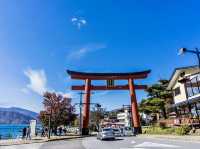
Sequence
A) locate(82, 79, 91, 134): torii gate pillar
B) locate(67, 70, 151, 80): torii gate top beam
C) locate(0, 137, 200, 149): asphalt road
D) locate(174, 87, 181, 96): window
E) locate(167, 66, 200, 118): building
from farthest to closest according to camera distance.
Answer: locate(67, 70, 151, 80): torii gate top beam, locate(82, 79, 91, 134): torii gate pillar, locate(174, 87, 181, 96): window, locate(167, 66, 200, 118): building, locate(0, 137, 200, 149): asphalt road

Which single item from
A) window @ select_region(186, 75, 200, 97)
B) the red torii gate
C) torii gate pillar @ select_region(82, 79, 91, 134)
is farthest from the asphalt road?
the red torii gate

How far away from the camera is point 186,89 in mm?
32938

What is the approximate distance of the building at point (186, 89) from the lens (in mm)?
30266

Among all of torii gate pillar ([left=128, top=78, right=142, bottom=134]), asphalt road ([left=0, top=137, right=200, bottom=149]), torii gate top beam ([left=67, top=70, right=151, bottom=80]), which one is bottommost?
asphalt road ([left=0, top=137, right=200, bottom=149])

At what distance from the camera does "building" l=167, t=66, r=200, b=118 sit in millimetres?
30266

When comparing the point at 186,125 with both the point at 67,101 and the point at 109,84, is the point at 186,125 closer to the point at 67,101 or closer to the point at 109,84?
the point at 109,84

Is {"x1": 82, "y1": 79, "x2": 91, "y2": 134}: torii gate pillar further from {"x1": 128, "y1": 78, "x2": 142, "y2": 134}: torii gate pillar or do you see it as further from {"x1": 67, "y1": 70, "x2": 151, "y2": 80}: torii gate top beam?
{"x1": 128, "y1": 78, "x2": 142, "y2": 134}: torii gate pillar

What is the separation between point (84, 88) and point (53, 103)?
234 inches

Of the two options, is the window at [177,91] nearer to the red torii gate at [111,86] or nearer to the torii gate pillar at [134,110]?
the red torii gate at [111,86]

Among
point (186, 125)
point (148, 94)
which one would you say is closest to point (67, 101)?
point (148, 94)

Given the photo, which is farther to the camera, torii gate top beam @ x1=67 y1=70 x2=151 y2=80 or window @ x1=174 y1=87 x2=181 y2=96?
torii gate top beam @ x1=67 y1=70 x2=151 y2=80

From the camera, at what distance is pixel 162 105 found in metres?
38.5

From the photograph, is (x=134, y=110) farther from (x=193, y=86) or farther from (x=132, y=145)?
(x=132, y=145)

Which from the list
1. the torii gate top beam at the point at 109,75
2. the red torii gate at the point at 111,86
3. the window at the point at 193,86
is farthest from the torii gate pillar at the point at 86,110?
the window at the point at 193,86
